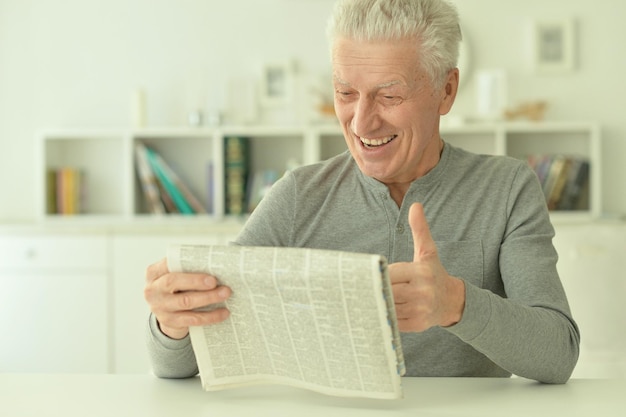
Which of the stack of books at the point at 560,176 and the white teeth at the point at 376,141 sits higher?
the white teeth at the point at 376,141

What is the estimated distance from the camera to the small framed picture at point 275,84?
4227mm

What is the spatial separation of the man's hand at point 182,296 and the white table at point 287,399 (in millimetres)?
107

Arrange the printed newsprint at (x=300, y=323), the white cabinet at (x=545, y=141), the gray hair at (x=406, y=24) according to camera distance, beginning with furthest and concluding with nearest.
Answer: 1. the white cabinet at (x=545, y=141)
2. the gray hair at (x=406, y=24)
3. the printed newsprint at (x=300, y=323)

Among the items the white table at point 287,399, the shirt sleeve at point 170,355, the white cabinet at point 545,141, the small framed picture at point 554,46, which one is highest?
the small framed picture at point 554,46

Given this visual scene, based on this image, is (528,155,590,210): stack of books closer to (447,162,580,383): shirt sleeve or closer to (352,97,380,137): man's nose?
(447,162,580,383): shirt sleeve

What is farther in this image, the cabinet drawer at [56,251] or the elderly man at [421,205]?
the cabinet drawer at [56,251]

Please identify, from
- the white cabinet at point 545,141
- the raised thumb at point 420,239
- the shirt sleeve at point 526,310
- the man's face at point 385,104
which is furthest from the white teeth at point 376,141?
the white cabinet at point 545,141

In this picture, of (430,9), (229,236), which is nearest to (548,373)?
(430,9)

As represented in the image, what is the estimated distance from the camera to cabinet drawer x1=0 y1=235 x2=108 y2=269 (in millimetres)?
3850

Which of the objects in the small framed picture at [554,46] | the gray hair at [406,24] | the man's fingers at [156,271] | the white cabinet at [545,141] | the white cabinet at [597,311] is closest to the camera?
the man's fingers at [156,271]

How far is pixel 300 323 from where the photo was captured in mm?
1124

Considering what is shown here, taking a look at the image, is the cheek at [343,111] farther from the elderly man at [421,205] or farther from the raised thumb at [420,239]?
the raised thumb at [420,239]

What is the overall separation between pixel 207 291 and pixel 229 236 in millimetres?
2653

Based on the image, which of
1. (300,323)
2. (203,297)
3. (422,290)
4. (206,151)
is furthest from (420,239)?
(206,151)
